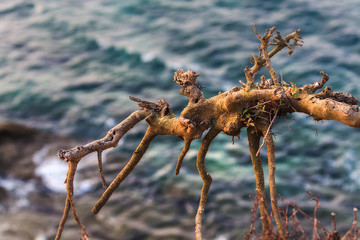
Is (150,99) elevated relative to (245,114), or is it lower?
lower

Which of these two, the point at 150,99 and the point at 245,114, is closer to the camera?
the point at 245,114

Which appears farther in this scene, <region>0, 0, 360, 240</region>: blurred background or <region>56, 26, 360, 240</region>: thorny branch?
<region>0, 0, 360, 240</region>: blurred background

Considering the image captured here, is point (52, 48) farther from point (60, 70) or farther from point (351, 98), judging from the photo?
point (351, 98)

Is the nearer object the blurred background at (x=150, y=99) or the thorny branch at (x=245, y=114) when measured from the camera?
the thorny branch at (x=245, y=114)

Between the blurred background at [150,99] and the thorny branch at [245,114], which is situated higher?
the thorny branch at [245,114]
